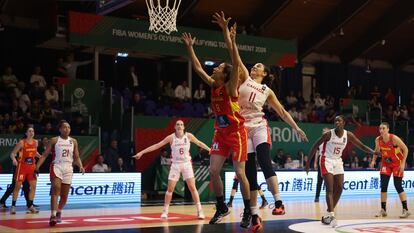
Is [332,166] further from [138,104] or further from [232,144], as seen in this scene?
[138,104]

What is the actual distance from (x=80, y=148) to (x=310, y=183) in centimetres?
768

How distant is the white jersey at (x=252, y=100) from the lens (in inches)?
318

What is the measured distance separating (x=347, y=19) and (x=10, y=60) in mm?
14458

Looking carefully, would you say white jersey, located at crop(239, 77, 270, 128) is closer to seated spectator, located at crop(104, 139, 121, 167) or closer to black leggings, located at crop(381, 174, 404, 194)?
black leggings, located at crop(381, 174, 404, 194)

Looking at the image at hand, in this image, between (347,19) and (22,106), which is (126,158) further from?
(347,19)

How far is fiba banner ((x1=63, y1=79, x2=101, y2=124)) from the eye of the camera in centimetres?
1917

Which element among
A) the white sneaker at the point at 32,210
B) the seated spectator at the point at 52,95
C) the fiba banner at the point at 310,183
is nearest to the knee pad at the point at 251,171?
the white sneaker at the point at 32,210

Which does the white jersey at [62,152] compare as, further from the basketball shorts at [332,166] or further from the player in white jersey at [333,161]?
the basketball shorts at [332,166]

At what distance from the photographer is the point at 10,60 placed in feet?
74.7

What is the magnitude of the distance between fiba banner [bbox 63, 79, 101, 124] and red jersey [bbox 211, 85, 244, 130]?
39.6ft

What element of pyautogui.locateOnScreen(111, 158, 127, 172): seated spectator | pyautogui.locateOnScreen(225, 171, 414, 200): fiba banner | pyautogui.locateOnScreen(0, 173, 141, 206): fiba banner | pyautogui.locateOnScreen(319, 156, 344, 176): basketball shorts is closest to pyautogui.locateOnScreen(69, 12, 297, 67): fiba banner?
pyautogui.locateOnScreen(111, 158, 127, 172): seated spectator

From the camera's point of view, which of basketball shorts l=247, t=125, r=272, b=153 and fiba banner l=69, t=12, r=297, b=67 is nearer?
basketball shorts l=247, t=125, r=272, b=153

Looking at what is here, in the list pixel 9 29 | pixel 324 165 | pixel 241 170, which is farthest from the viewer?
pixel 9 29

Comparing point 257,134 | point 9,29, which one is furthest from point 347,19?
point 257,134
